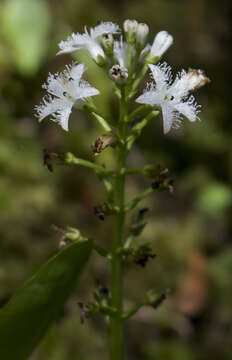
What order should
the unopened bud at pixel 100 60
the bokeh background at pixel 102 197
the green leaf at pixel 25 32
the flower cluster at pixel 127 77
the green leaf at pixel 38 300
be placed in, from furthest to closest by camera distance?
the green leaf at pixel 25 32 → the bokeh background at pixel 102 197 → the unopened bud at pixel 100 60 → the flower cluster at pixel 127 77 → the green leaf at pixel 38 300

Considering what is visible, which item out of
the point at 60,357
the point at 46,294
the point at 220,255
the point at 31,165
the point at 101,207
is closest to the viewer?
the point at 46,294

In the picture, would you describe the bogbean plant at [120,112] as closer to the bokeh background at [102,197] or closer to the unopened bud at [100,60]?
the unopened bud at [100,60]

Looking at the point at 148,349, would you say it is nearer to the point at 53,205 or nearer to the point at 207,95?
the point at 53,205

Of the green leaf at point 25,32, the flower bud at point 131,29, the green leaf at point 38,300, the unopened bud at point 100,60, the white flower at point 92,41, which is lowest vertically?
the green leaf at point 38,300

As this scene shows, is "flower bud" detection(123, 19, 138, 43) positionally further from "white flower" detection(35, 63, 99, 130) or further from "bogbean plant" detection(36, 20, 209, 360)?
"white flower" detection(35, 63, 99, 130)

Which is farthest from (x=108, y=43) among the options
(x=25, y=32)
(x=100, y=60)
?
(x=25, y=32)

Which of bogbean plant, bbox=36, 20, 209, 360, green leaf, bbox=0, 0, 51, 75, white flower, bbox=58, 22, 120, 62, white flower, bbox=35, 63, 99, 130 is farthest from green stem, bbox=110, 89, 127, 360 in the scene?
green leaf, bbox=0, 0, 51, 75

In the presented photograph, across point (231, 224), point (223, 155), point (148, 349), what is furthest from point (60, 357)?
point (223, 155)

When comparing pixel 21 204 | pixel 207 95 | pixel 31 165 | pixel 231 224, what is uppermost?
pixel 207 95

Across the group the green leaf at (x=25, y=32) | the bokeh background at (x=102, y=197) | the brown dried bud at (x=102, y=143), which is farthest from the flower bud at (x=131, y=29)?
the green leaf at (x=25, y=32)
